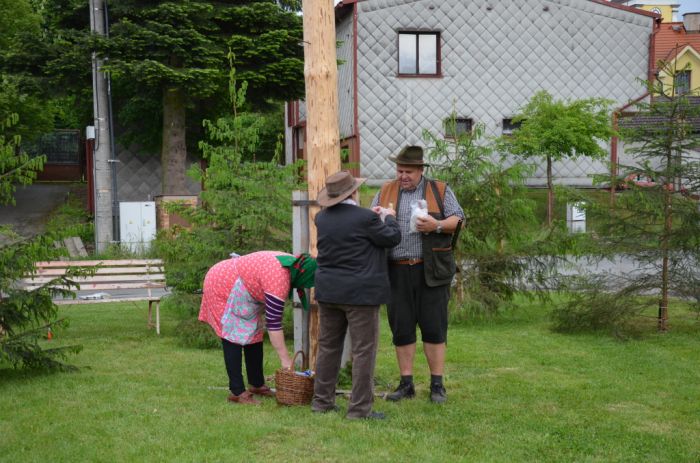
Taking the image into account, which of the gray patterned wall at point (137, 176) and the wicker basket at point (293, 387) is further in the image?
the gray patterned wall at point (137, 176)

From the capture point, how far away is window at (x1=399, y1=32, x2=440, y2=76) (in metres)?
28.8

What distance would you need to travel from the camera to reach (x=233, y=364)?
707 cm

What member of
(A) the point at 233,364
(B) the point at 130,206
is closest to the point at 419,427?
(A) the point at 233,364

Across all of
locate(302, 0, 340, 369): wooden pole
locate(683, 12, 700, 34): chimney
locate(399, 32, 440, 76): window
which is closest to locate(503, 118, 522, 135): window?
locate(399, 32, 440, 76): window

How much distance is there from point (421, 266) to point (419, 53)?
74.5 feet

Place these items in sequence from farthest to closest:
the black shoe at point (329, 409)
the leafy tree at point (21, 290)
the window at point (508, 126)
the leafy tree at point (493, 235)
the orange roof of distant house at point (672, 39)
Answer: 1. the orange roof of distant house at point (672, 39)
2. the window at point (508, 126)
3. the leafy tree at point (493, 235)
4. the leafy tree at point (21, 290)
5. the black shoe at point (329, 409)

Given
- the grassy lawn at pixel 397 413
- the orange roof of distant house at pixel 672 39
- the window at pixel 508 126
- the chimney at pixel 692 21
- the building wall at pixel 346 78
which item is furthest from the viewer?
the chimney at pixel 692 21

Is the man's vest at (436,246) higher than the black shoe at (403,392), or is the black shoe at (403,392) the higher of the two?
the man's vest at (436,246)

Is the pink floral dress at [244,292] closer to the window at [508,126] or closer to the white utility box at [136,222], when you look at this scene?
the white utility box at [136,222]

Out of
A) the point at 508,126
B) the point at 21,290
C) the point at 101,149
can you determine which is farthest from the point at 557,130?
the point at 21,290

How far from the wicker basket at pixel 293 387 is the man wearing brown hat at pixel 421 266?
0.72 meters

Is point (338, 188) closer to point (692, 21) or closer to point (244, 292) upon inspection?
point (244, 292)

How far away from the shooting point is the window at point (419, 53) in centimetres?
2875

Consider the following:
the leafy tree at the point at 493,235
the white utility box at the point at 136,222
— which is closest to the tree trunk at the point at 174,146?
the white utility box at the point at 136,222
